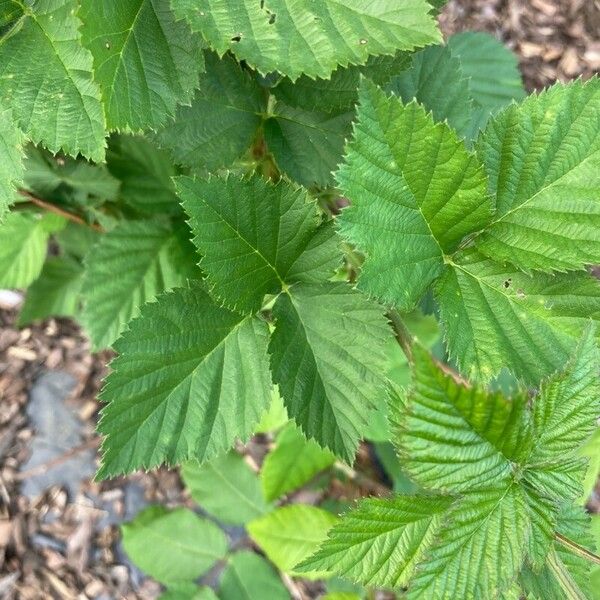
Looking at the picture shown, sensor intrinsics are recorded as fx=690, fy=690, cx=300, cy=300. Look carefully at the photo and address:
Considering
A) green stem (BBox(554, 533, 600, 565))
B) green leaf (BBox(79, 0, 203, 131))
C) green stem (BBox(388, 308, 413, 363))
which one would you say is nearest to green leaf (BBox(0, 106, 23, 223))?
green leaf (BBox(79, 0, 203, 131))

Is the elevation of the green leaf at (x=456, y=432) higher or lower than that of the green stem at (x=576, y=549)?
higher

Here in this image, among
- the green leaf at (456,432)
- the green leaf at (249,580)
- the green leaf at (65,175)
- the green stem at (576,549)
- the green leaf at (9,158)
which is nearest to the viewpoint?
the green leaf at (456,432)

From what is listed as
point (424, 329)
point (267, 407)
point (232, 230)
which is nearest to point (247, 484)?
point (424, 329)

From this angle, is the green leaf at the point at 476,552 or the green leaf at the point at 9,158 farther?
the green leaf at the point at 9,158

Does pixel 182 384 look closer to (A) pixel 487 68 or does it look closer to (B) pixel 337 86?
(B) pixel 337 86

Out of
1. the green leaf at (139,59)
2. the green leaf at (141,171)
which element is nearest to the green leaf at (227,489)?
the green leaf at (141,171)

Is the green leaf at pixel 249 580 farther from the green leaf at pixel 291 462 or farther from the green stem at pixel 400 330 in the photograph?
the green stem at pixel 400 330

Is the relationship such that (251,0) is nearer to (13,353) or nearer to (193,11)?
(193,11)
